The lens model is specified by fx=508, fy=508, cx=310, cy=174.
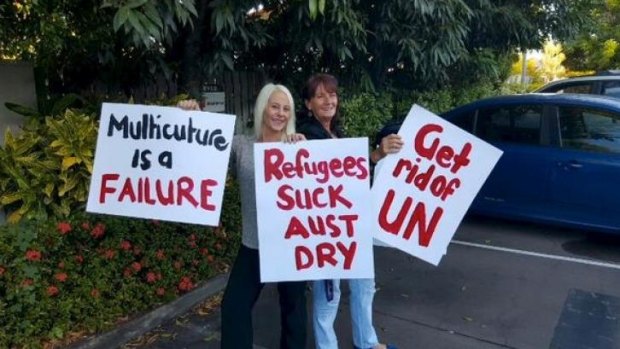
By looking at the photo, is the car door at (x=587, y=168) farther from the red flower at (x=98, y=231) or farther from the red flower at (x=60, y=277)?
the red flower at (x=60, y=277)

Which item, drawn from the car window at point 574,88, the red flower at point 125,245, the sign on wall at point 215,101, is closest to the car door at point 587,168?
the sign on wall at point 215,101

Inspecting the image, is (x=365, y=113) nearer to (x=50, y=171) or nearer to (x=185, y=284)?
(x=185, y=284)

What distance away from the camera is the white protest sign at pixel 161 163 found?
2.49 meters

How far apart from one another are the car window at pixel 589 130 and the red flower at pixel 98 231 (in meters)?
4.31

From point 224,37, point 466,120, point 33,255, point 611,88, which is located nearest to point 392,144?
point 224,37

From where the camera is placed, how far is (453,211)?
8.95 feet

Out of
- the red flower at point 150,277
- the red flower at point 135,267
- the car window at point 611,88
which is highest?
the car window at point 611,88

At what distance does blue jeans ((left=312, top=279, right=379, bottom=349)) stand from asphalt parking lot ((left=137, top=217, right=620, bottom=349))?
43cm

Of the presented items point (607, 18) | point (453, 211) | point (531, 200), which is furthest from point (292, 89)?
point (607, 18)

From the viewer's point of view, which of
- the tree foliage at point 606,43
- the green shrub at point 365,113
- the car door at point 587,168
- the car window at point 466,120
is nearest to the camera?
the car door at point 587,168

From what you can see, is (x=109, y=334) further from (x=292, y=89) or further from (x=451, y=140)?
(x=292, y=89)

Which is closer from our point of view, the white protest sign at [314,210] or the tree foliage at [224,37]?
the white protest sign at [314,210]

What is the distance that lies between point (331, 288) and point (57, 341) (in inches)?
64.3

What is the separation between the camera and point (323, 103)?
2635 millimetres
